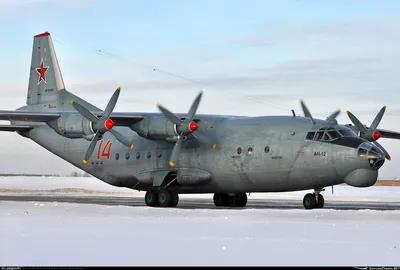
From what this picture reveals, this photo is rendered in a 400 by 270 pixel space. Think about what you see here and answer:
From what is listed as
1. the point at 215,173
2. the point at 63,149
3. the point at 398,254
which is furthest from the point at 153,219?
the point at 63,149

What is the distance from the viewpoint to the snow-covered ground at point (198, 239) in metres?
12.1

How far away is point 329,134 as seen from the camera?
26.2 meters

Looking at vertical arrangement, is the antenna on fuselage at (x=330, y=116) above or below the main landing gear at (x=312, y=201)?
above

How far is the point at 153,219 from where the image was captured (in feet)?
69.6

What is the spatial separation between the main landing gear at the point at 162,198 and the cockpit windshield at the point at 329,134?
6484 millimetres

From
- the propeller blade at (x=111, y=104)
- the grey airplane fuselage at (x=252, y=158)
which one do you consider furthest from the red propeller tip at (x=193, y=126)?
the propeller blade at (x=111, y=104)

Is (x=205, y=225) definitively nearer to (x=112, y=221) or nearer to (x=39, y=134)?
(x=112, y=221)

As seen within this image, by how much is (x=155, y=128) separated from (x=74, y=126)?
344 centimetres

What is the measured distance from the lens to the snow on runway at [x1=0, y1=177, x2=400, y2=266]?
12086 mm

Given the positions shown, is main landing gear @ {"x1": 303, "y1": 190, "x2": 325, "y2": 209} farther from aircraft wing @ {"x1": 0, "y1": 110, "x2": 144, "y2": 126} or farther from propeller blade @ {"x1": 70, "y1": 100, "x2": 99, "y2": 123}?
propeller blade @ {"x1": 70, "y1": 100, "x2": 99, "y2": 123}

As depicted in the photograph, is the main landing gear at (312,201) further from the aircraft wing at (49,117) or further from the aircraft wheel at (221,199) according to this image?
the aircraft wing at (49,117)

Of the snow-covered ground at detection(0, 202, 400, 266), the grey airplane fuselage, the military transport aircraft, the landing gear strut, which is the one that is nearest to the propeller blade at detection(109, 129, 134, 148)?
the military transport aircraft

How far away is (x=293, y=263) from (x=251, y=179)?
16013 mm

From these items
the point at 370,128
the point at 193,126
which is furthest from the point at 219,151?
the point at 370,128
